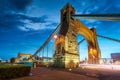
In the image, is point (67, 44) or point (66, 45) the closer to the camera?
point (66, 45)

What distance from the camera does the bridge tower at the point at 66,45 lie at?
14.9 metres

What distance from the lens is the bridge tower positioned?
48.8 feet

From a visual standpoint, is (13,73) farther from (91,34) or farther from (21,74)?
(91,34)

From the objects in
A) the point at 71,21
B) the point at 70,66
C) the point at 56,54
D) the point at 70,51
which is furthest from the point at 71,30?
the point at 70,66

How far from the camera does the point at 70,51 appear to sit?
52.4ft

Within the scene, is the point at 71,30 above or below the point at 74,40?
above

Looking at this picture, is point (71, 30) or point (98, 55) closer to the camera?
point (71, 30)

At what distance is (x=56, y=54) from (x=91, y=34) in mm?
15081

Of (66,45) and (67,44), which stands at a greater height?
(67,44)

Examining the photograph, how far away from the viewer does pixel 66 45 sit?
51.0ft

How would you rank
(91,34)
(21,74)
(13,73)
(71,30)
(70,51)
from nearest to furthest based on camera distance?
(13,73) → (21,74) → (70,51) → (71,30) → (91,34)

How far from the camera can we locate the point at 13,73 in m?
6.46

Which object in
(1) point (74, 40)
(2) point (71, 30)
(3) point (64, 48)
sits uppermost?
(2) point (71, 30)

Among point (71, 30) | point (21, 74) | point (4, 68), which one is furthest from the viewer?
point (71, 30)
